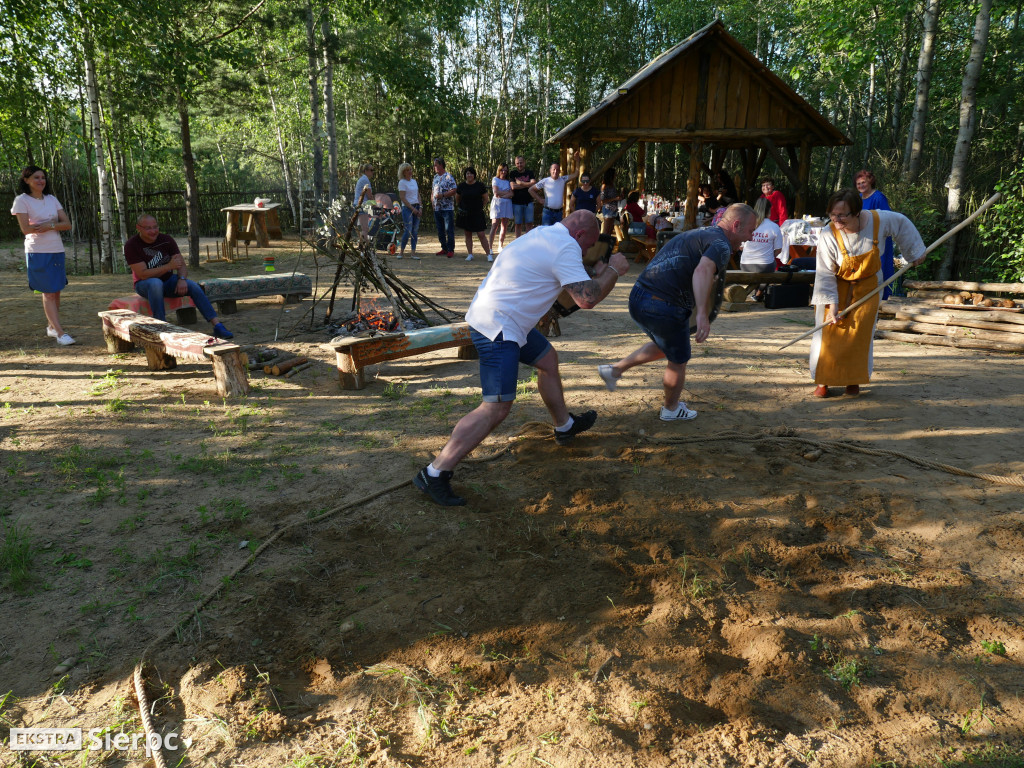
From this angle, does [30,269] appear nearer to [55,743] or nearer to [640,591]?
[55,743]

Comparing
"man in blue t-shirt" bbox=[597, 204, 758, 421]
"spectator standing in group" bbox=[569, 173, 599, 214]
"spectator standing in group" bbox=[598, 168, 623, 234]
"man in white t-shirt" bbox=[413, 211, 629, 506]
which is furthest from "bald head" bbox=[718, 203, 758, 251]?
"spectator standing in group" bbox=[598, 168, 623, 234]

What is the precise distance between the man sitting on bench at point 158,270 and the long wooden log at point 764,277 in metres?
6.70

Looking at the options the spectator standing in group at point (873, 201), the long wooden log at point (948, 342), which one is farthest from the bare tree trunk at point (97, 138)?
the long wooden log at point (948, 342)

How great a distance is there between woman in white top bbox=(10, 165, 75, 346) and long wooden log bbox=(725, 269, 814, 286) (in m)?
8.20

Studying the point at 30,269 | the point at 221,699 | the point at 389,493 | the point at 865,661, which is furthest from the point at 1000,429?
the point at 30,269

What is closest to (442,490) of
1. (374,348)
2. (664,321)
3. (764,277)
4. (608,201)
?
(664,321)

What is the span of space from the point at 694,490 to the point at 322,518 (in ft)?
7.31

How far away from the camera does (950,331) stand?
300 inches

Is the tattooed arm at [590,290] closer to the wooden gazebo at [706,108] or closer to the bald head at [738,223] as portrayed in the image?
the bald head at [738,223]

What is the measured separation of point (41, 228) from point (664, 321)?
6.58 metres

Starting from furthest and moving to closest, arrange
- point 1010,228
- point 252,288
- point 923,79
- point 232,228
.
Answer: point 232,228, point 923,79, point 1010,228, point 252,288

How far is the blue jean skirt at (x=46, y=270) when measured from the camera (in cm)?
725

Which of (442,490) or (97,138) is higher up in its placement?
(97,138)

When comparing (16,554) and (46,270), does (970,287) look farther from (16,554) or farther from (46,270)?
(46,270)
